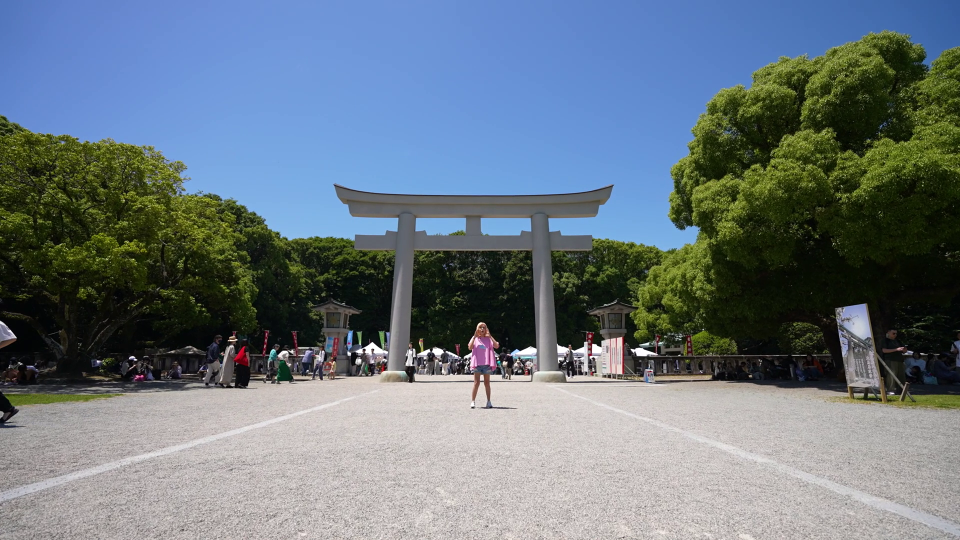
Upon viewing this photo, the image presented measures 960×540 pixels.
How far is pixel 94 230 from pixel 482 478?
57.2ft

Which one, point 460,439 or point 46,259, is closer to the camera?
point 460,439

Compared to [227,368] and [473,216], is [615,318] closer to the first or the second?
[473,216]

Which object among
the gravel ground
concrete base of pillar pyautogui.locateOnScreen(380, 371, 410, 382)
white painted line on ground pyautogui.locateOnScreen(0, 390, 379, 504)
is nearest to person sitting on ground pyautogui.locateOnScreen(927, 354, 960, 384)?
the gravel ground

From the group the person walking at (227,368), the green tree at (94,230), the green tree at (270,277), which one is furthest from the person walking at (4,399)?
the green tree at (270,277)

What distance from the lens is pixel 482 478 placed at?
3785 mm

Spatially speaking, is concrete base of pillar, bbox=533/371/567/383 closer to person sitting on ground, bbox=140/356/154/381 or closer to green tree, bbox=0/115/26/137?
person sitting on ground, bbox=140/356/154/381

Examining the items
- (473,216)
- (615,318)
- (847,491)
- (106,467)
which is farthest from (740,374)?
(106,467)

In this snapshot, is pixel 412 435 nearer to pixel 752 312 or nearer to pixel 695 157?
pixel 752 312

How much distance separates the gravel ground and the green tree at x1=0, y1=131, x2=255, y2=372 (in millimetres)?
9558

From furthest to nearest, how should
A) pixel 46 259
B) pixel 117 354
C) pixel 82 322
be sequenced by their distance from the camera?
pixel 117 354 < pixel 82 322 < pixel 46 259

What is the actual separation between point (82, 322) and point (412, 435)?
77.8 feet

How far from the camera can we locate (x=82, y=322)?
23.2m

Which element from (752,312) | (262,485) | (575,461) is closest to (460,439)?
(575,461)

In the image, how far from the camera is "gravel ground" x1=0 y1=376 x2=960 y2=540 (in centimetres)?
273
